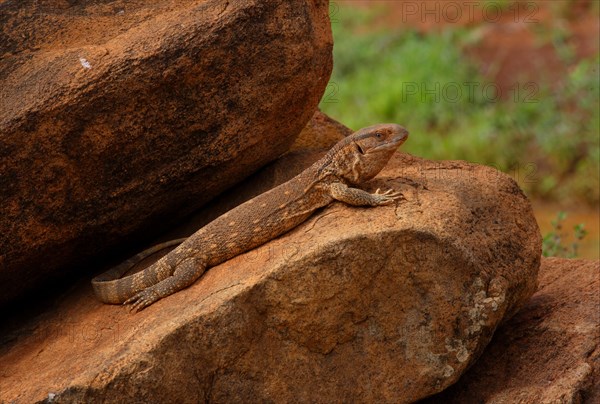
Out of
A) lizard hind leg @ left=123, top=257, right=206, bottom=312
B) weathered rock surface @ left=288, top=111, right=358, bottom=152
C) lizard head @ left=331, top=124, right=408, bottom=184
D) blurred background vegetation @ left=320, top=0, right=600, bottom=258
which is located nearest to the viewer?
lizard hind leg @ left=123, top=257, right=206, bottom=312

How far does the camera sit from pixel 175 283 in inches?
302

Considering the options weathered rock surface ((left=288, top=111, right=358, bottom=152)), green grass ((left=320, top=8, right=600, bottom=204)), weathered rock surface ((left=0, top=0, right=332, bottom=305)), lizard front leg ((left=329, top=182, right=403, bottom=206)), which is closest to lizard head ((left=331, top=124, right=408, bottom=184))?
lizard front leg ((left=329, top=182, right=403, bottom=206))

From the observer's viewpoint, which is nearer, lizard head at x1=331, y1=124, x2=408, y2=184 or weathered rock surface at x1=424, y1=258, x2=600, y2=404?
weathered rock surface at x1=424, y1=258, x2=600, y2=404

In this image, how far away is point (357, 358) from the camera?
7113 mm

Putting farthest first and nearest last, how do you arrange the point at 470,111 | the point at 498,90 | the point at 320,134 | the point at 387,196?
the point at 498,90
the point at 470,111
the point at 320,134
the point at 387,196

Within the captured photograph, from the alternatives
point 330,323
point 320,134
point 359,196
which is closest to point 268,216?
point 359,196

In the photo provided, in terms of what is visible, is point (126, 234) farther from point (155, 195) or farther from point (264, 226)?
point (264, 226)

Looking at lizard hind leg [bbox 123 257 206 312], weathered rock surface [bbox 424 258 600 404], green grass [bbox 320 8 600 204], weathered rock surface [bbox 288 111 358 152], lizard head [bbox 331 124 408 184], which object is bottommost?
green grass [bbox 320 8 600 204]

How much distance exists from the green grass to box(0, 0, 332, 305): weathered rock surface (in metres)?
7.95

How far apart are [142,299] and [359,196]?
198 cm

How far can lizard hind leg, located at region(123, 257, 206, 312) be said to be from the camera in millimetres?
7680

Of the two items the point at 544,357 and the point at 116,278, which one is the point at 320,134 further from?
the point at 544,357

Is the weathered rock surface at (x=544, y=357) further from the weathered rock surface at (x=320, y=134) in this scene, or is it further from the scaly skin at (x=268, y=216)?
the weathered rock surface at (x=320, y=134)

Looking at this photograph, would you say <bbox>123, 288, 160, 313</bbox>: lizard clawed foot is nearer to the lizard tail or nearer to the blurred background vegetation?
the lizard tail
